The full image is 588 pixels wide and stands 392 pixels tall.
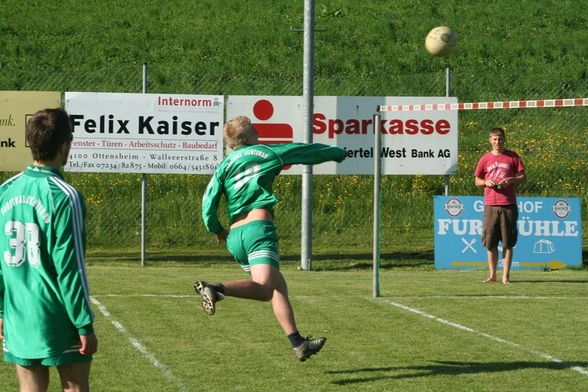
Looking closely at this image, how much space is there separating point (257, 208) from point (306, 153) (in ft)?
1.88

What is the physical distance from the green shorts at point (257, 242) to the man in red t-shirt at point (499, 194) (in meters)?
6.93

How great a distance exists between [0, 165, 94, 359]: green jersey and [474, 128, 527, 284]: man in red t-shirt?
1038cm

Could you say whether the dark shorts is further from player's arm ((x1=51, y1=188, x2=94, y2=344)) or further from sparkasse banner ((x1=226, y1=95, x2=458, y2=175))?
player's arm ((x1=51, y1=188, x2=94, y2=344))

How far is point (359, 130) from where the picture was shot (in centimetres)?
1834

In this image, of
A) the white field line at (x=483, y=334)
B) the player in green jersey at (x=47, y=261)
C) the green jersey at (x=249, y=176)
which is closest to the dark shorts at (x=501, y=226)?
the white field line at (x=483, y=334)

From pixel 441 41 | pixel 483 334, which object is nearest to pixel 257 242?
pixel 483 334

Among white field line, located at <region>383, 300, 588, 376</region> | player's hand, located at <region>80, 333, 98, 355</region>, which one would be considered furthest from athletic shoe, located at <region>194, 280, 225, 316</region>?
player's hand, located at <region>80, 333, 98, 355</region>

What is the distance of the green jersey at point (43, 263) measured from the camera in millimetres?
5180

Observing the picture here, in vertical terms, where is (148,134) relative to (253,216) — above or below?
above

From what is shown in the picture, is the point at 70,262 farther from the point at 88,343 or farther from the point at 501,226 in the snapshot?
the point at 501,226

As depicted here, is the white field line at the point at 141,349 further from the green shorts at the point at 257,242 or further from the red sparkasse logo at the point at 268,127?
the red sparkasse logo at the point at 268,127

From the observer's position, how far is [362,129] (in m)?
18.3

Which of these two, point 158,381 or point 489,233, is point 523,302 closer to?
point 489,233

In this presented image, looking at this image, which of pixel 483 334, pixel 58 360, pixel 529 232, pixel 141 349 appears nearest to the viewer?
pixel 58 360
